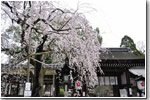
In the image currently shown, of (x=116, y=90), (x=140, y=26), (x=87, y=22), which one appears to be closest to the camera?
(x=87, y=22)

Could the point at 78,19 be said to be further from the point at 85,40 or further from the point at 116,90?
the point at 116,90

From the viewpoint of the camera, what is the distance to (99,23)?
9.16 feet

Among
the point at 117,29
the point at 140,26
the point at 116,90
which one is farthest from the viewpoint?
the point at 116,90

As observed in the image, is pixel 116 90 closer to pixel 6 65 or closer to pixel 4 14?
pixel 6 65

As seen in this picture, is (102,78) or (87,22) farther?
(102,78)

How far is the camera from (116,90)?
15.3ft

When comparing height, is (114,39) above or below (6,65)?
above

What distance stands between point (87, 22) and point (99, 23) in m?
0.27

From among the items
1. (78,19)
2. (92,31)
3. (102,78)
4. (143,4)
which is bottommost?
(102,78)

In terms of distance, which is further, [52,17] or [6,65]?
[6,65]

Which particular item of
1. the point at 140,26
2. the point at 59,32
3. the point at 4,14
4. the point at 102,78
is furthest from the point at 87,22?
the point at 102,78

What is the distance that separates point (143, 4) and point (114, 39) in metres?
0.87

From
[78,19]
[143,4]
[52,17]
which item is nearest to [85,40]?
[78,19]

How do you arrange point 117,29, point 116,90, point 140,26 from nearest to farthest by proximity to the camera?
point 140,26
point 117,29
point 116,90
